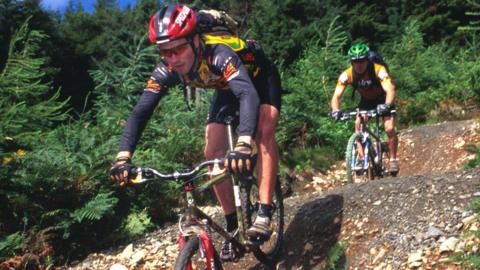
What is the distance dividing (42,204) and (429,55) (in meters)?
13.4

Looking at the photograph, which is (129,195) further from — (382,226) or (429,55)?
(429,55)

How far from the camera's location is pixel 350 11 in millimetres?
31641

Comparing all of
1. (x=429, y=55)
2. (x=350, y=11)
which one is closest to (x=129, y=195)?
(x=429, y=55)

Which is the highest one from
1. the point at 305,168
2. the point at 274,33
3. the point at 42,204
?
the point at 274,33

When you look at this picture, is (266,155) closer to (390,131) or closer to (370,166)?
(370,166)

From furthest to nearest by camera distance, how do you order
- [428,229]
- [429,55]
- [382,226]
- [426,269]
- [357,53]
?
[429,55] → [357,53] → [382,226] → [428,229] → [426,269]

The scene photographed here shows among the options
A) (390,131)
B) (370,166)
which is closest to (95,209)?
(370,166)

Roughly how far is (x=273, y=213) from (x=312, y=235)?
17.3 inches

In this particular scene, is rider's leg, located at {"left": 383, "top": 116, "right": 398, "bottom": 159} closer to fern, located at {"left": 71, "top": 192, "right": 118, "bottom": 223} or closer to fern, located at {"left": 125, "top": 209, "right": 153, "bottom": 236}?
fern, located at {"left": 125, "top": 209, "right": 153, "bottom": 236}

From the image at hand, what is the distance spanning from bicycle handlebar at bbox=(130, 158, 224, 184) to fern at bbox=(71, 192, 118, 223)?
2.17 m

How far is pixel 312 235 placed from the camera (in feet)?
16.5

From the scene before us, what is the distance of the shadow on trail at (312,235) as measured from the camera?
471 centimetres

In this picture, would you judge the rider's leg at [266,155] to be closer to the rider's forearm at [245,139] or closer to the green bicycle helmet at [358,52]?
the rider's forearm at [245,139]

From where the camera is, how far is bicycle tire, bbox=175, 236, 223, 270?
133 inches
